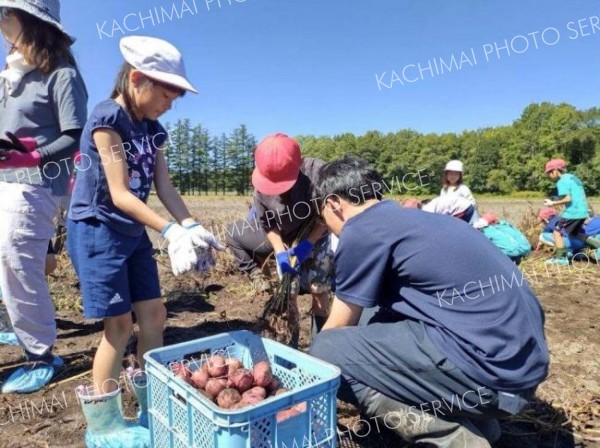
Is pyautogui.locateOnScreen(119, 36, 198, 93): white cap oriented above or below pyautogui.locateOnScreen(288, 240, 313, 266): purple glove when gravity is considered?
above

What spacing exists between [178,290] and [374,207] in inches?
119

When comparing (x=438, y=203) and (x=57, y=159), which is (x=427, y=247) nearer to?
(x=57, y=159)

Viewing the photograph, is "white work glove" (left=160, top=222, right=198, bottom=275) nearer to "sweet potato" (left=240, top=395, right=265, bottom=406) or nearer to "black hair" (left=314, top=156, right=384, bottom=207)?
"sweet potato" (left=240, top=395, right=265, bottom=406)

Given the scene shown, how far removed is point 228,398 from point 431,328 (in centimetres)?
72

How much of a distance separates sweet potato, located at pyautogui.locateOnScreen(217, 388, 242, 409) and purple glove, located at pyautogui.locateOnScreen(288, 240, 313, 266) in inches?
39.8

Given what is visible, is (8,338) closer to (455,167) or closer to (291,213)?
(291,213)

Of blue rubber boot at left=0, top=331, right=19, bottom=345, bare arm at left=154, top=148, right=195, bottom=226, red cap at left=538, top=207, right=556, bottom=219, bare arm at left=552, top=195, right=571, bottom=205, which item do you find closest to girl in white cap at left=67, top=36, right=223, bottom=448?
bare arm at left=154, top=148, right=195, bottom=226

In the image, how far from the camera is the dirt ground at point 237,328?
A: 6.43ft

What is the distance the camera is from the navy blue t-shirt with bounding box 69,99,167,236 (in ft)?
5.44

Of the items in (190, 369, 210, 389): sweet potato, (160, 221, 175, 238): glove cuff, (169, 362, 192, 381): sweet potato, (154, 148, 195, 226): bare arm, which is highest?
(154, 148, 195, 226): bare arm

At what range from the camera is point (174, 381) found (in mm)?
1322

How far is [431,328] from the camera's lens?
63.3 inches

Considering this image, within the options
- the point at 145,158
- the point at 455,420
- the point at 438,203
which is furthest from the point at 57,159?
the point at 438,203

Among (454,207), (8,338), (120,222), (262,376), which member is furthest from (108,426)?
(454,207)
